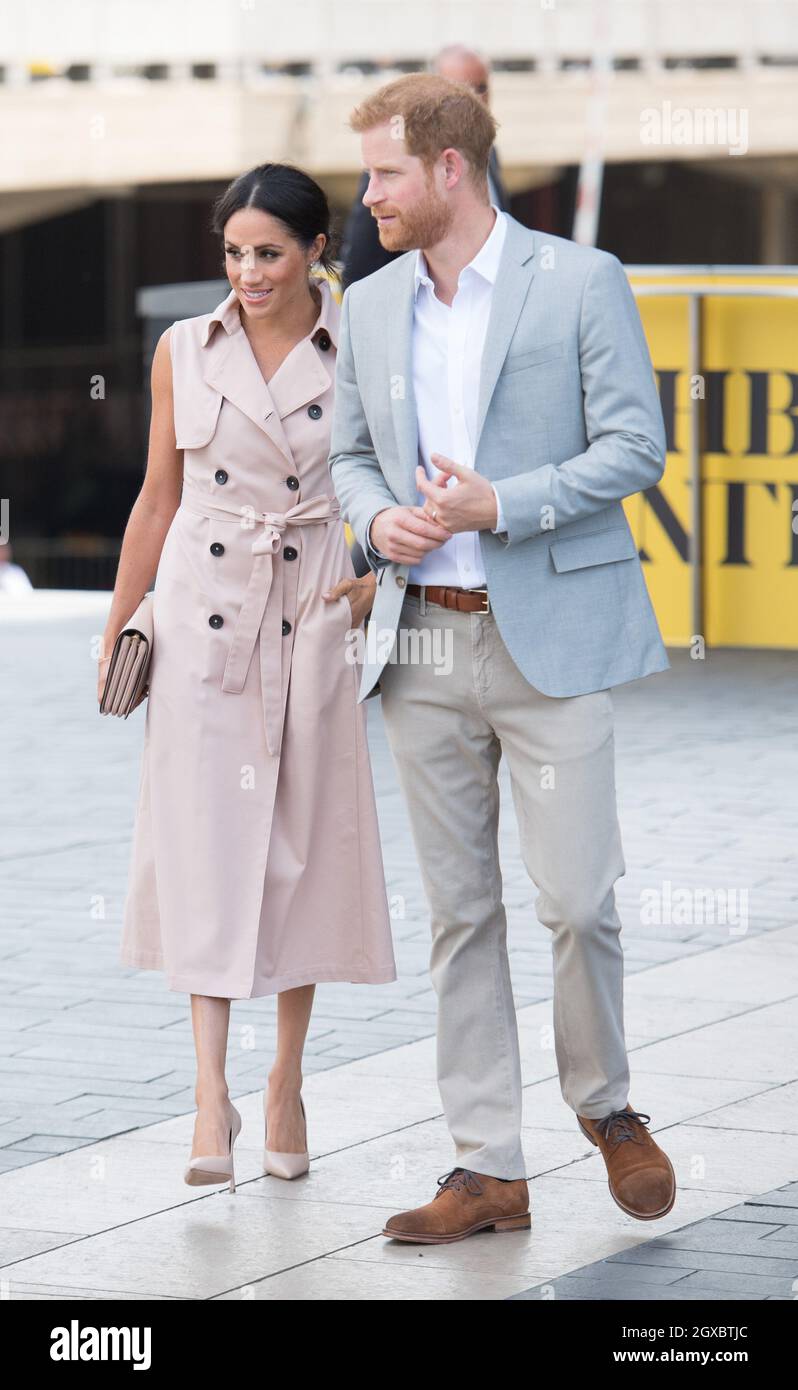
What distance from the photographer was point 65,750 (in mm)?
10156

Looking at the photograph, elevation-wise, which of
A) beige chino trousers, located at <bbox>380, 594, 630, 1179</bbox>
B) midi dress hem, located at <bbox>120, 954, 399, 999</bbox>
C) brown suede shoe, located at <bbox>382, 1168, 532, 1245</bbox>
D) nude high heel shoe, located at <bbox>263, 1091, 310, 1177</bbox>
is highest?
beige chino trousers, located at <bbox>380, 594, 630, 1179</bbox>

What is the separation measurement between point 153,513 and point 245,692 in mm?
435

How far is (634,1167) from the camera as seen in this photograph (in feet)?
13.6

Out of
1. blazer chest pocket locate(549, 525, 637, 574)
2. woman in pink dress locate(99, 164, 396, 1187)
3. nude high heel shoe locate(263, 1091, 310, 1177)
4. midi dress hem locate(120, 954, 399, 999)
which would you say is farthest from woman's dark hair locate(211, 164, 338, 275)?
nude high heel shoe locate(263, 1091, 310, 1177)

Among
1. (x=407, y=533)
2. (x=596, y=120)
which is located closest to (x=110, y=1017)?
(x=407, y=533)

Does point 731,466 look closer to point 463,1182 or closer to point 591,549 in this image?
point 591,549

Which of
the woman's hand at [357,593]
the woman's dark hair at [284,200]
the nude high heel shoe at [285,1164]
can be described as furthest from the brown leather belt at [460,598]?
the nude high heel shoe at [285,1164]

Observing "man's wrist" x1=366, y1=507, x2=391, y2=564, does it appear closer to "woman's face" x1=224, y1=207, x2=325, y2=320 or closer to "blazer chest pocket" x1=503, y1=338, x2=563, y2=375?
"blazer chest pocket" x1=503, y1=338, x2=563, y2=375

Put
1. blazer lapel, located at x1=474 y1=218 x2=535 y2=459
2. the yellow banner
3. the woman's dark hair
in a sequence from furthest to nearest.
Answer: the yellow banner < the woman's dark hair < blazer lapel, located at x1=474 y1=218 x2=535 y2=459

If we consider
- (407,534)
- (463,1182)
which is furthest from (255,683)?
(463,1182)

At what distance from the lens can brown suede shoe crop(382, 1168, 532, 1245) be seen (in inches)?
163

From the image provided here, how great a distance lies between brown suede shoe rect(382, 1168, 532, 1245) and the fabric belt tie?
3.10 feet

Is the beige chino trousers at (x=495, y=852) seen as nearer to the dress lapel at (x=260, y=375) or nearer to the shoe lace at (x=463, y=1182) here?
the shoe lace at (x=463, y=1182)
